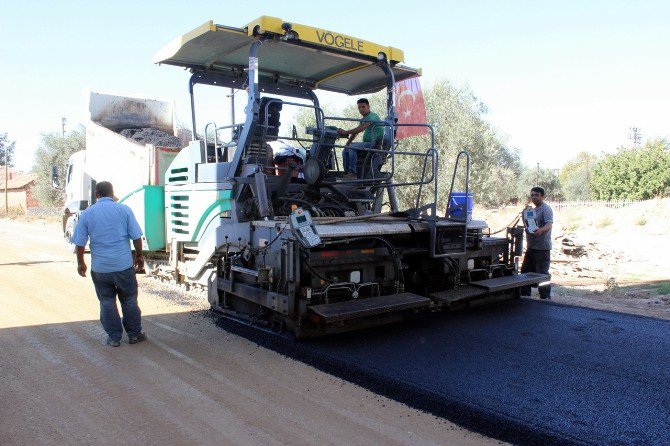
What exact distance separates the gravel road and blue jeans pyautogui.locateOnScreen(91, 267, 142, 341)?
6.8 inches

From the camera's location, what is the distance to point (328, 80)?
7.04 metres

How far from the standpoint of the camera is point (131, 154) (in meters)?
8.08

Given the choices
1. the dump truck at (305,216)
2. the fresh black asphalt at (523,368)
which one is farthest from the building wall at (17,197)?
the fresh black asphalt at (523,368)

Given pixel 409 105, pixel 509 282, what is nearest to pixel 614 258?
pixel 509 282

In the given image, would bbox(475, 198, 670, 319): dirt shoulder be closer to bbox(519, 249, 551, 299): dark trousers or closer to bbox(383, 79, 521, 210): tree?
bbox(519, 249, 551, 299): dark trousers

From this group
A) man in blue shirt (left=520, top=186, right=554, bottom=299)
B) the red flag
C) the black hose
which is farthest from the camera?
man in blue shirt (left=520, top=186, right=554, bottom=299)

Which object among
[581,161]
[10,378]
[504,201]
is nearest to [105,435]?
[10,378]

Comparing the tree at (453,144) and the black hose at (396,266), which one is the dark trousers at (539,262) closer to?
the black hose at (396,266)

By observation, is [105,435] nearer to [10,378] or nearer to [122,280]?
[10,378]

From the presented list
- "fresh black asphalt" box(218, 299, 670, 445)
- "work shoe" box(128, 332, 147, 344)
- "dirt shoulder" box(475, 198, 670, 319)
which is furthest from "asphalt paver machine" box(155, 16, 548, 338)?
"dirt shoulder" box(475, 198, 670, 319)

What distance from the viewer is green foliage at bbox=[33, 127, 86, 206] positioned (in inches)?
1312

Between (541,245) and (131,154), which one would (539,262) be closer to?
(541,245)

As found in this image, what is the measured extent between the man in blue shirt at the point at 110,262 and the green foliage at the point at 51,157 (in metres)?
31.2

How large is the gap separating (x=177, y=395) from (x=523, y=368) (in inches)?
100
